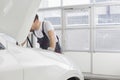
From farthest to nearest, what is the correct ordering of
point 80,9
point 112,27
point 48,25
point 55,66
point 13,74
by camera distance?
point 80,9 → point 112,27 → point 48,25 → point 55,66 → point 13,74

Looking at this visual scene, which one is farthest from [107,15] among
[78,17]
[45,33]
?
[45,33]

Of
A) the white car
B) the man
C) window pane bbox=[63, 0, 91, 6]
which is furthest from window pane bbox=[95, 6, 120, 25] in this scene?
the white car

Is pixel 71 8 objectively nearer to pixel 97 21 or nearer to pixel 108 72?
pixel 97 21

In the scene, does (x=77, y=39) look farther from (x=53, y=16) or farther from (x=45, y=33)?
(x=45, y=33)

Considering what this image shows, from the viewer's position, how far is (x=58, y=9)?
7.29m

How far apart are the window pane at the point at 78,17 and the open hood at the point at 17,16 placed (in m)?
4.12

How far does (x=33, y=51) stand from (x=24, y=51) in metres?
0.15

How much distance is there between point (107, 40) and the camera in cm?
671

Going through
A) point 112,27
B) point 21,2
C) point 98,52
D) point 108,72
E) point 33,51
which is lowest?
point 108,72

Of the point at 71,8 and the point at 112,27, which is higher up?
the point at 71,8

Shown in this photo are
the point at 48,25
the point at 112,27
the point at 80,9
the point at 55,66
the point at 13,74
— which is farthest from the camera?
the point at 80,9

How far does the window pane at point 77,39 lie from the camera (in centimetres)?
696

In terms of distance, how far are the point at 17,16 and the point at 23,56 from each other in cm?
56

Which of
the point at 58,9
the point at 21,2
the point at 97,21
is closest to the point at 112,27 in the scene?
the point at 97,21
